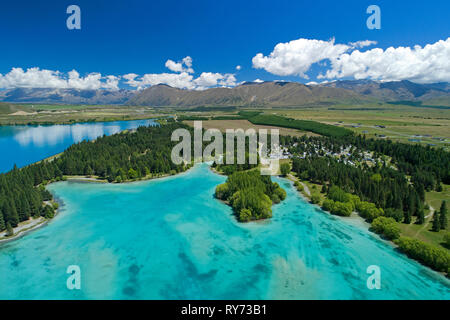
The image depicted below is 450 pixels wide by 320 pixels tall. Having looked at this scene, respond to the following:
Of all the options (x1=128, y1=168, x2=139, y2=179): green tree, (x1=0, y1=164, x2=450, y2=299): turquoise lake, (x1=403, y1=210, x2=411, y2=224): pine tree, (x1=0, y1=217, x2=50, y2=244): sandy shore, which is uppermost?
(x1=128, y1=168, x2=139, y2=179): green tree

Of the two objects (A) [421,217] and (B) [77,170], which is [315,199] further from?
(B) [77,170]

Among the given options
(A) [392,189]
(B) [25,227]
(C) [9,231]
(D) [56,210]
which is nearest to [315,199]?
(A) [392,189]

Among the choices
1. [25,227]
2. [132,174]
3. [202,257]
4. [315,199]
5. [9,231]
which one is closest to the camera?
[202,257]

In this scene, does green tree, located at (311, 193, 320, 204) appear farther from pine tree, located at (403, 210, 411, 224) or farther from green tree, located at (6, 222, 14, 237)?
green tree, located at (6, 222, 14, 237)

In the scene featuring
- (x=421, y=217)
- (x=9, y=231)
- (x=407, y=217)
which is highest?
(x=421, y=217)

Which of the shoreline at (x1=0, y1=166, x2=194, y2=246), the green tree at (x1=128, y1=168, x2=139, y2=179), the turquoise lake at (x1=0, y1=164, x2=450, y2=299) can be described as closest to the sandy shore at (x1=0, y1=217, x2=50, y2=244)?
the shoreline at (x1=0, y1=166, x2=194, y2=246)
